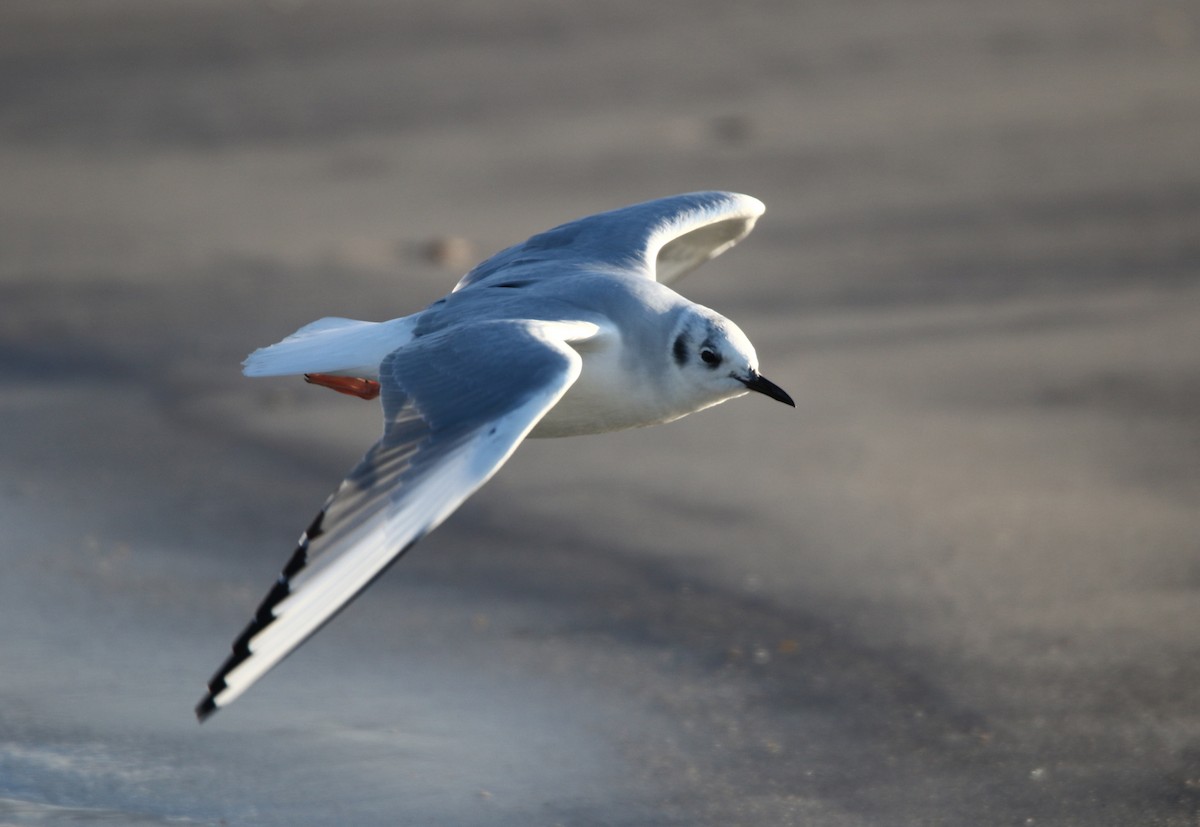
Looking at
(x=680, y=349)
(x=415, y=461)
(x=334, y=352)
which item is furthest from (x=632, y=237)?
(x=415, y=461)

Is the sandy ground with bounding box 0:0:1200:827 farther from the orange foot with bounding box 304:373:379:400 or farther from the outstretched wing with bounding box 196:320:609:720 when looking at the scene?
the outstretched wing with bounding box 196:320:609:720

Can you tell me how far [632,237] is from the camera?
502cm

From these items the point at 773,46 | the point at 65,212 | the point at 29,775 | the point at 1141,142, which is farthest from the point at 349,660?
the point at 773,46

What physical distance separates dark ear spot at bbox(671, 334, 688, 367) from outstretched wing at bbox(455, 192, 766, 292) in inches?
18.1

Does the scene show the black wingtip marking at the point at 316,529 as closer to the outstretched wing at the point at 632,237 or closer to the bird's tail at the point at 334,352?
the bird's tail at the point at 334,352

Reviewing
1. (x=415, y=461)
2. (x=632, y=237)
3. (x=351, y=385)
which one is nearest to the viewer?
(x=415, y=461)

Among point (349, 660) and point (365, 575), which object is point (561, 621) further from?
point (365, 575)

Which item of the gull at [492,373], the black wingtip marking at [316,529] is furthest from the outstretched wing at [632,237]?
the black wingtip marking at [316,529]

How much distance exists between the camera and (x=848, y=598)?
5000 millimetres

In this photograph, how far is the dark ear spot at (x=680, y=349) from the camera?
4.39m

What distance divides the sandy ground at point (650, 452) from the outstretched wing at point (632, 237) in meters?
0.81

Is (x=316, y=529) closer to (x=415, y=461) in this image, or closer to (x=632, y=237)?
(x=415, y=461)

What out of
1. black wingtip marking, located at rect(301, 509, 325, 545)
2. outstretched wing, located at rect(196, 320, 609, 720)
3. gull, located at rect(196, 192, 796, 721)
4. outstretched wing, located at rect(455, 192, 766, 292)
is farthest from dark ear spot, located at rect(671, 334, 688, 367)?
black wingtip marking, located at rect(301, 509, 325, 545)

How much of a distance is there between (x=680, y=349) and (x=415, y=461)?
Answer: 913 mm
